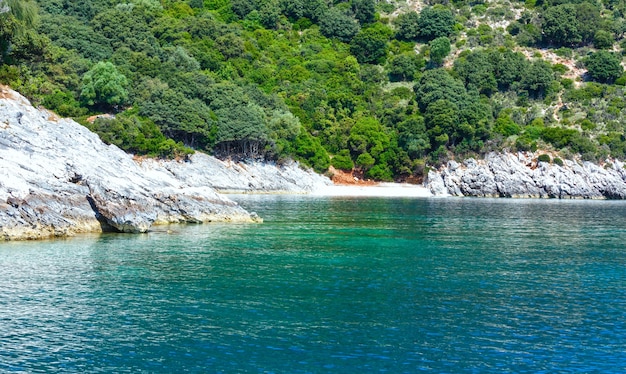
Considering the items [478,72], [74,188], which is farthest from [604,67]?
[74,188]

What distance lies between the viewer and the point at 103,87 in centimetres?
10581

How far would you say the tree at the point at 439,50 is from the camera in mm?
157050

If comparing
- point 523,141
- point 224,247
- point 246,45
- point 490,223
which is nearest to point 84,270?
point 224,247

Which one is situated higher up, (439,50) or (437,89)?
(439,50)

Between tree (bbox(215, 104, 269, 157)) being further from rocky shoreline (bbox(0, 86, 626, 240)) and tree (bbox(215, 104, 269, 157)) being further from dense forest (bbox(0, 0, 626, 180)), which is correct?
Result: rocky shoreline (bbox(0, 86, 626, 240))

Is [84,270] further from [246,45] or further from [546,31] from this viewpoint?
[546,31]

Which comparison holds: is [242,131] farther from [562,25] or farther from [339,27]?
[562,25]

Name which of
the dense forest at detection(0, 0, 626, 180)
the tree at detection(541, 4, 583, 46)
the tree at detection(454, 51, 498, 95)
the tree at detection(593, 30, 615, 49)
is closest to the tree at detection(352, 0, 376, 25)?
the dense forest at detection(0, 0, 626, 180)

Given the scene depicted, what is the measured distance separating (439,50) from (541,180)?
173 feet

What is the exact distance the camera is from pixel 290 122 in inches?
4717

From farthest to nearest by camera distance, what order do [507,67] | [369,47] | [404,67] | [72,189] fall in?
[369,47]
[404,67]
[507,67]
[72,189]

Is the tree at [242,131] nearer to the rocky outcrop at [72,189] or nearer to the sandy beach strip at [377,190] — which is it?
the sandy beach strip at [377,190]

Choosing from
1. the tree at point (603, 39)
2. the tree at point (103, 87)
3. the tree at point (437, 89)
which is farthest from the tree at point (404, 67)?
the tree at point (103, 87)

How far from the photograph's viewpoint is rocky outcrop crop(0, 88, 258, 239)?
1748 inches
